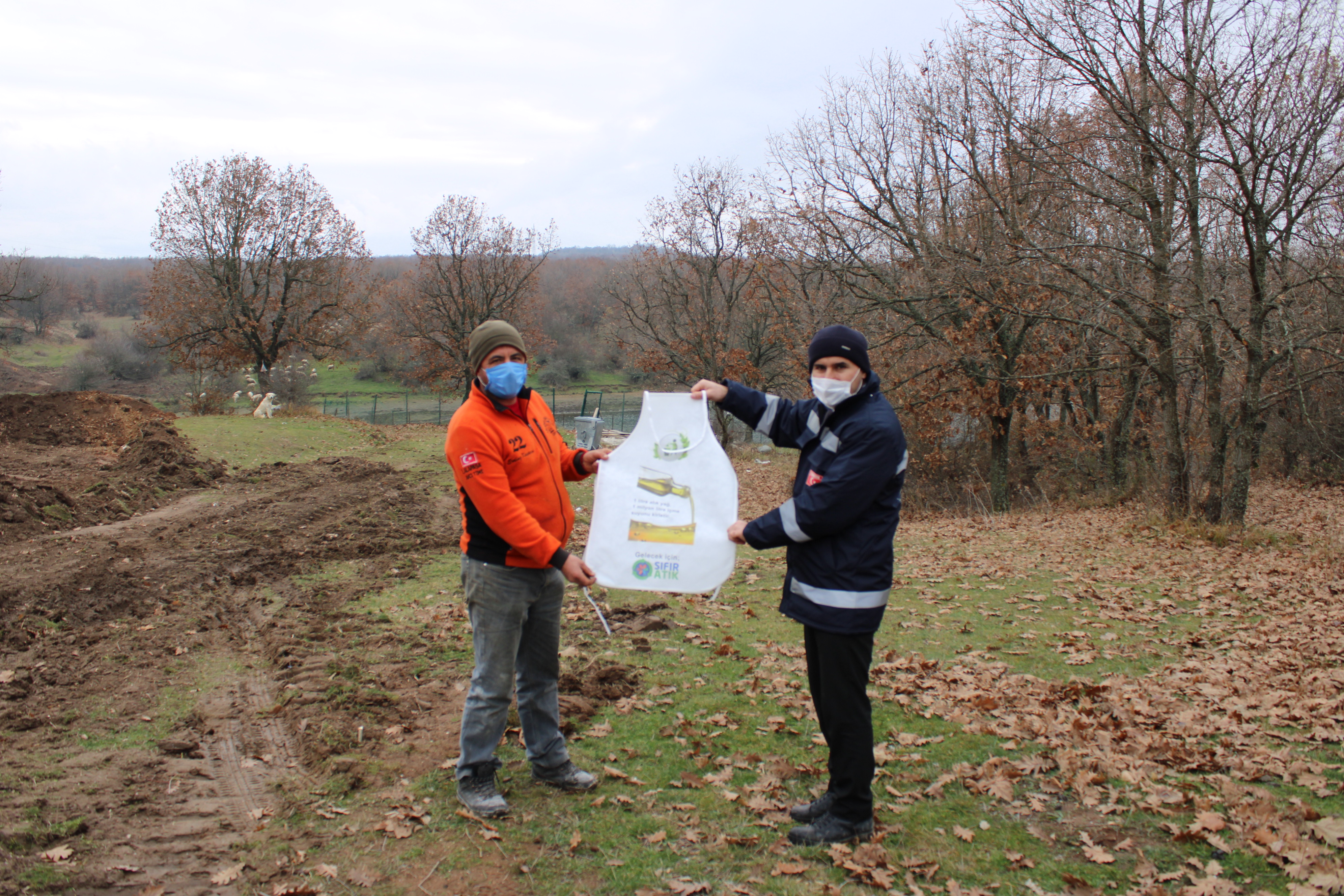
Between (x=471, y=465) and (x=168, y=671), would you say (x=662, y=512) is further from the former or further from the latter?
(x=168, y=671)

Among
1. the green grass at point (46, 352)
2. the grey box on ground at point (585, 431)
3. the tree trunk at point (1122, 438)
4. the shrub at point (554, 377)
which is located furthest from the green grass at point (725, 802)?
the shrub at point (554, 377)

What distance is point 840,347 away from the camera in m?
3.64

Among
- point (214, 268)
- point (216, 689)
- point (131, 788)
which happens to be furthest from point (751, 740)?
point (214, 268)

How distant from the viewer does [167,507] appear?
13.9 m

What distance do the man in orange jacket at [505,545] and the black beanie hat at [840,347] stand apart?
1.25 m

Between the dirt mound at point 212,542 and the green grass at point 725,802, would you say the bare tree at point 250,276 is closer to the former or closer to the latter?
the dirt mound at point 212,542

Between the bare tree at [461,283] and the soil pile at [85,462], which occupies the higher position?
the bare tree at [461,283]

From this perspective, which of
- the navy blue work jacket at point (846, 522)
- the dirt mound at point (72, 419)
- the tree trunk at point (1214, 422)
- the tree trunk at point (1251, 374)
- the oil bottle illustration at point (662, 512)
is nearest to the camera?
the navy blue work jacket at point (846, 522)

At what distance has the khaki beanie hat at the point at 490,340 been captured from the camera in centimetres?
408

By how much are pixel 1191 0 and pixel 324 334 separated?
34384 mm

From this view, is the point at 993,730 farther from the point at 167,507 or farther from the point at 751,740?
the point at 167,507

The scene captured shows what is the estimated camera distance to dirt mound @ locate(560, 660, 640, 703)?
5.91 metres

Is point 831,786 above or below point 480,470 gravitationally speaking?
below

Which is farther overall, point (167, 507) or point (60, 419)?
point (60, 419)
